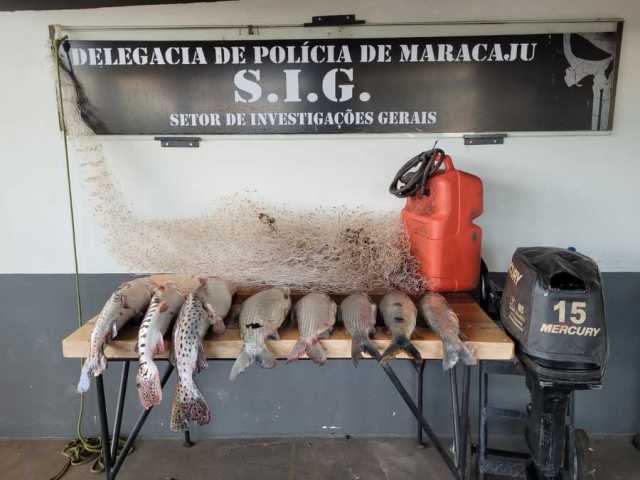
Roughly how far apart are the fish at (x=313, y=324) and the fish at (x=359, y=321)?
50 mm

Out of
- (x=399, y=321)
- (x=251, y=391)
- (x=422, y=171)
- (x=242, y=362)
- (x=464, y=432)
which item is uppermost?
(x=422, y=171)

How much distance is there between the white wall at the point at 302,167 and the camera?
6.88 feet

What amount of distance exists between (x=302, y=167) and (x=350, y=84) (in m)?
0.46

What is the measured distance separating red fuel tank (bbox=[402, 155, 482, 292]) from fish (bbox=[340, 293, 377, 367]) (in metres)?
0.34

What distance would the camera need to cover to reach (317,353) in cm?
144

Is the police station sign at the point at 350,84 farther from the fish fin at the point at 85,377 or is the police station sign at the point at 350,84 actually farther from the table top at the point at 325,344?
the fish fin at the point at 85,377

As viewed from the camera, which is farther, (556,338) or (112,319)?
(112,319)

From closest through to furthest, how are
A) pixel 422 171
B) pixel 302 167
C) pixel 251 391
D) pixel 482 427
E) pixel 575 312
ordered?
1. pixel 575 312
2. pixel 422 171
3. pixel 482 427
4. pixel 302 167
5. pixel 251 391

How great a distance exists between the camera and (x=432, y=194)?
179cm

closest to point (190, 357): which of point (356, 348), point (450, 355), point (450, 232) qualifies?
point (356, 348)

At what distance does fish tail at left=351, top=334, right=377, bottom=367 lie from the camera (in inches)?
54.9

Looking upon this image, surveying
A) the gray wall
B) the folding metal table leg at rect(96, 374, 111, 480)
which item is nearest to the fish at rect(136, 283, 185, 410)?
the folding metal table leg at rect(96, 374, 111, 480)

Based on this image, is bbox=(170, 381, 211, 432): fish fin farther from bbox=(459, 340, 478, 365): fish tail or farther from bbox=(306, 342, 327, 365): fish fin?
bbox=(459, 340, 478, 365): fish tail

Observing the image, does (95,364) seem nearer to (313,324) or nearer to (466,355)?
(313,324)
